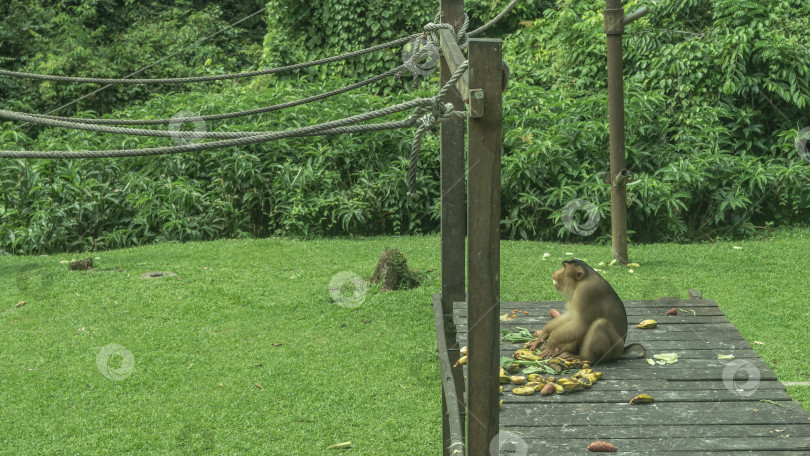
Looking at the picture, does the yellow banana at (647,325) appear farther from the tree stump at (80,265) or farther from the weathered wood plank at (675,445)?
the tree stump at (80,265)

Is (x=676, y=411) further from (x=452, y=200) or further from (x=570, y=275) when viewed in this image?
(x=452, y=200)

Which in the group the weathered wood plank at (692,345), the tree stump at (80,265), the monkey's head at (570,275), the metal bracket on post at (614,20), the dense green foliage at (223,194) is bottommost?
the weathered wood plank at (692,345)

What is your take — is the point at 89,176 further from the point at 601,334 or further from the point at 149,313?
the point at 601,334

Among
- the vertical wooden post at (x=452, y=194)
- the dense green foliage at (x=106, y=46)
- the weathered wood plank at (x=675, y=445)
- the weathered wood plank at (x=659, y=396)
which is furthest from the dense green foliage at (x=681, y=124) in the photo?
the dense green foliage at (x=106, y=46)

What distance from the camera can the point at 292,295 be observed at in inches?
272

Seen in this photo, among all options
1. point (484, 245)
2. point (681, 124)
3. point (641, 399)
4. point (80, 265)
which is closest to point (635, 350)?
point (641, 399)

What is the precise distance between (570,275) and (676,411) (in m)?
1.01

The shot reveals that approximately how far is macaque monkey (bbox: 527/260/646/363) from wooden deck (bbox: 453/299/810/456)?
3.4 inches

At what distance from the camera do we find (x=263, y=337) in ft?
20.0

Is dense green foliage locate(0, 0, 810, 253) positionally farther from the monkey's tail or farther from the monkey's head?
the monkey's tail

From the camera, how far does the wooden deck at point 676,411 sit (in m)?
2.90

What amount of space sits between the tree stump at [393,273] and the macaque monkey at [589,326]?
2.94m

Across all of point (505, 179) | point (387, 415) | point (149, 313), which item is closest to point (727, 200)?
point (505, 179)

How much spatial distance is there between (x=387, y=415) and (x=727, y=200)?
16.3 ft
